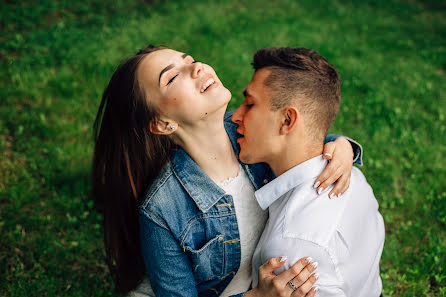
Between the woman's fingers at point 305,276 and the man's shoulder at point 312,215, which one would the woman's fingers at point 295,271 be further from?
the man's shoulder at point 312,215

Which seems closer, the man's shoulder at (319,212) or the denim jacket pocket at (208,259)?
the man's shoulder at (319,212)

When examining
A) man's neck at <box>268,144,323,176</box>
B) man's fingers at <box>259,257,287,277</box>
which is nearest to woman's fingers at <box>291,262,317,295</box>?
man's fingers at <box>259,257,287,277</box>

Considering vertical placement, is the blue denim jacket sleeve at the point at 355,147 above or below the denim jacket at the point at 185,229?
above

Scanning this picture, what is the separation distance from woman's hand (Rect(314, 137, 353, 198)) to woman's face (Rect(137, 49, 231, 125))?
2.56 ft

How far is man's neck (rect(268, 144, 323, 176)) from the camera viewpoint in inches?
97.8

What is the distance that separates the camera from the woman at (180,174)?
7.95ft

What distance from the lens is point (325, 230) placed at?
2.15m

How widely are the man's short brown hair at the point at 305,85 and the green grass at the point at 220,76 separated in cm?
192

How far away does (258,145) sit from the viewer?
2.54 metres

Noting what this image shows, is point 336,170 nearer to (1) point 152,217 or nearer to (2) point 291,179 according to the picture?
(2) point 291,179

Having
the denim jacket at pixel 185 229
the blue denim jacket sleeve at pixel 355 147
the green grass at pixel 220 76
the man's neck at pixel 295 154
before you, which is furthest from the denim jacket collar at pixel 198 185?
the green grass at pixel 220 76

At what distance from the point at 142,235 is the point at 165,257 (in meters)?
0.23

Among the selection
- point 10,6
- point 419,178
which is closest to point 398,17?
point 419,178

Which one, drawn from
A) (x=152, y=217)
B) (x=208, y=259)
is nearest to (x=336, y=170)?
(x=208, y=259)
